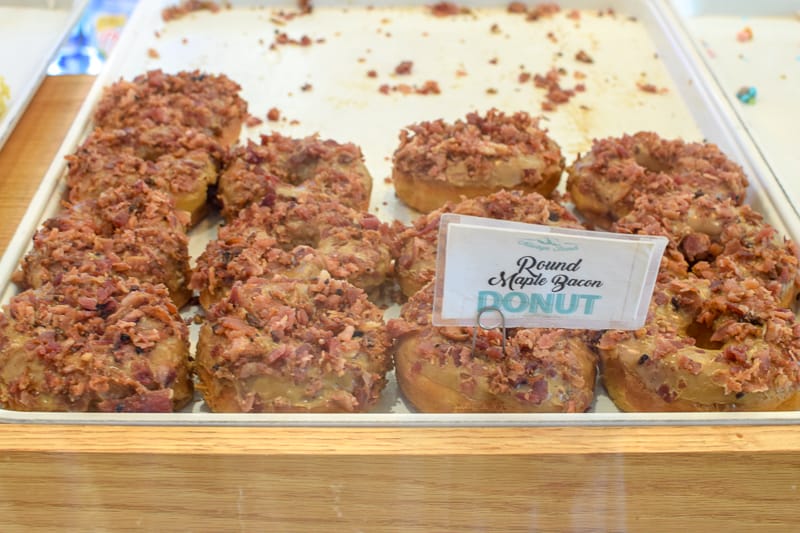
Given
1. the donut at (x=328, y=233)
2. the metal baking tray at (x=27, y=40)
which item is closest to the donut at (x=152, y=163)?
the donut at (x=328, y=233)

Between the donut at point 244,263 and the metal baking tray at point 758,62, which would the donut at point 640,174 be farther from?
the donut at point 244,263

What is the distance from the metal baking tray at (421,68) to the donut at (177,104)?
0.11 meters

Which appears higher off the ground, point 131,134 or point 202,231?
point 131,134

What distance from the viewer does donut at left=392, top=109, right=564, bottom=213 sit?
2689 mm

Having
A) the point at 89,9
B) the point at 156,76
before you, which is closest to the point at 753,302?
the point at 156,76

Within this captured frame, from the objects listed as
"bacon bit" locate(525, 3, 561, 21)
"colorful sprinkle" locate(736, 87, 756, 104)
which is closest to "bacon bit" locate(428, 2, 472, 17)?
"bacon bit" locate(525, 3, 561, 21)

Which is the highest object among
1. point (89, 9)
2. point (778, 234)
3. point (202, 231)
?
point (89, 9)

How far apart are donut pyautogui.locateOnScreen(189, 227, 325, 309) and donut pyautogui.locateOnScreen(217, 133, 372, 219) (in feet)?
0.95

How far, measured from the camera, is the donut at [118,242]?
7.17 ft

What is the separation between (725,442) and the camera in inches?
68.6

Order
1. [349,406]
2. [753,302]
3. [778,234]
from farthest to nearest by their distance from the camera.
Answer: [778,234], [753,302], [349,406]

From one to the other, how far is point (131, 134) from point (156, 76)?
46cm

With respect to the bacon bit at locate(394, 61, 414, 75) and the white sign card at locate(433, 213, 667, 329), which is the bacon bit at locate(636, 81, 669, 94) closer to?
the bacon bit at locate(394, 61, 414, 75)

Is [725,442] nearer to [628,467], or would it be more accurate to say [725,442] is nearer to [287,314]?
[628,467]
